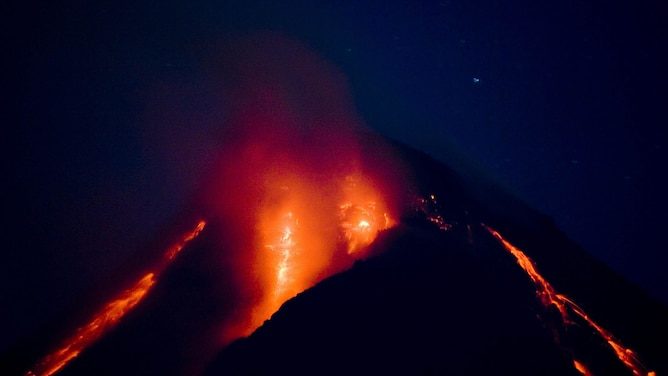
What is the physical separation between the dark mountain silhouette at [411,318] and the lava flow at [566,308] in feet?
1.49

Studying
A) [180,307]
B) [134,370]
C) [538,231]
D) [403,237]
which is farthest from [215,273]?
[538,231]

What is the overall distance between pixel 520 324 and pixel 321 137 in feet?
72.9

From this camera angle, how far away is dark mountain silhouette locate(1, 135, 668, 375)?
10891mm

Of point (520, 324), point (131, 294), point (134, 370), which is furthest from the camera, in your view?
point (131, 294)

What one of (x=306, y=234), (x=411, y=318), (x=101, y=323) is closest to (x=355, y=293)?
(x=411, y=318)

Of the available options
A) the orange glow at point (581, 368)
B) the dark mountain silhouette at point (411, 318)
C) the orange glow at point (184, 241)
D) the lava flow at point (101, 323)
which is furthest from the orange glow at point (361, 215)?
the lava flow at point (101, 323)

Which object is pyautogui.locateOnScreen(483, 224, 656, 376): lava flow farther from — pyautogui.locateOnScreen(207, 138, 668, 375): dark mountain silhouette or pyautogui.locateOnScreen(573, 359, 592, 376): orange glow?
pyautogui.locateOnScreen(207, 138, 668, 375): dark mountain silhouette

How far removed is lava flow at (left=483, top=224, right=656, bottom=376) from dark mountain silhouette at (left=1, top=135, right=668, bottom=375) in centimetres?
45

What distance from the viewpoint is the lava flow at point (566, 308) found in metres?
12.9

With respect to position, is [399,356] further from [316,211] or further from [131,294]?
[131,294]

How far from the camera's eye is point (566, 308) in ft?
48.2

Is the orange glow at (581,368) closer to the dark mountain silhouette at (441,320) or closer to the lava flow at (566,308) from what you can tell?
the lava flow at (566,308)

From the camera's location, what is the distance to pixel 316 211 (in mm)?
20844

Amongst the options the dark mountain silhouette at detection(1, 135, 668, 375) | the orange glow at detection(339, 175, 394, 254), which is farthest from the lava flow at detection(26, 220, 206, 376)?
the orange glow at detection(339, 175, 394, 254)
